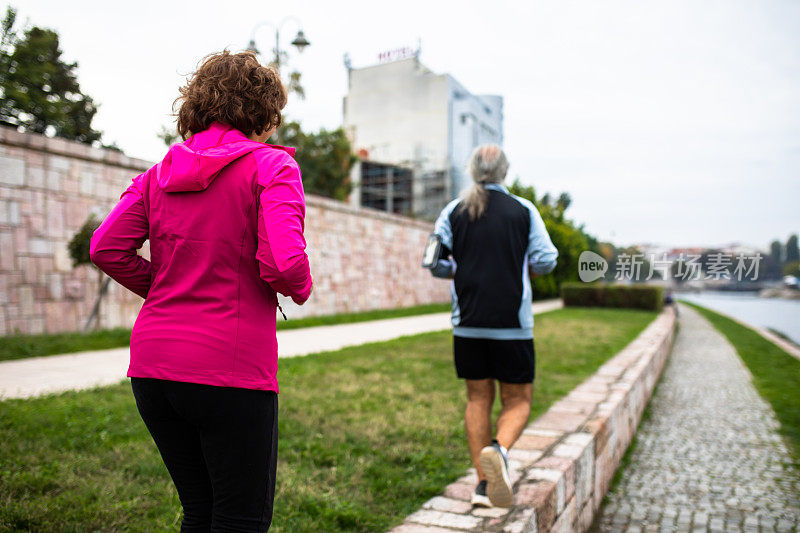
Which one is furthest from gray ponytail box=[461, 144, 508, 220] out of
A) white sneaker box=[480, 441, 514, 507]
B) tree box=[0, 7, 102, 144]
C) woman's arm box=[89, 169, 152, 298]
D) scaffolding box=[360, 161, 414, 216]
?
scaffolding box=[360, 161, 414, 216]

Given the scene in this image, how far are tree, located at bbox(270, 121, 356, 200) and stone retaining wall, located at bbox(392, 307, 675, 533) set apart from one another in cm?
2812

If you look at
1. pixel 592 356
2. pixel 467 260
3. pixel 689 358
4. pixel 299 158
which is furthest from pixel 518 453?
pixel 299 158

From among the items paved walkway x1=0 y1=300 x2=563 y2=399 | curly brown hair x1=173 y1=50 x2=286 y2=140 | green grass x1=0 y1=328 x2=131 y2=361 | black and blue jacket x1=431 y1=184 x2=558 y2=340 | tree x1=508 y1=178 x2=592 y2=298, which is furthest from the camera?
tree x1=508 y1=178 x2=592 y2=298

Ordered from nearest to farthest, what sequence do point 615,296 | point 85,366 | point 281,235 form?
point 281,235 → point 85,366 → point 615,296

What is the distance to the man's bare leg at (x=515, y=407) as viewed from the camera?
9.75ft

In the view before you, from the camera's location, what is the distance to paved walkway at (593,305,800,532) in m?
3.71

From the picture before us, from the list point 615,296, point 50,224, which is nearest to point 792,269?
point 50,224

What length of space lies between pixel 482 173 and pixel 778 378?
856cm

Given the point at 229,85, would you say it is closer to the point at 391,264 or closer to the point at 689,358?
the point at 689,358

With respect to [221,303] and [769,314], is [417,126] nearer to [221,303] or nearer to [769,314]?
[769,314]

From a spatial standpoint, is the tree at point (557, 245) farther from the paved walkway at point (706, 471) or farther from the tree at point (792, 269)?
the tree at point (792, 269)

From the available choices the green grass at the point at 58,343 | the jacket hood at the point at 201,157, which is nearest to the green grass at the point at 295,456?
the jacket hood at the point at 201,157

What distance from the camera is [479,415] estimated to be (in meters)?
3.04

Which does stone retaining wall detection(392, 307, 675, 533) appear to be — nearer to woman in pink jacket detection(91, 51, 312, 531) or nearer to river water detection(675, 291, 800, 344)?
woman in pink jacket detection(91, 51, 312, 531)
